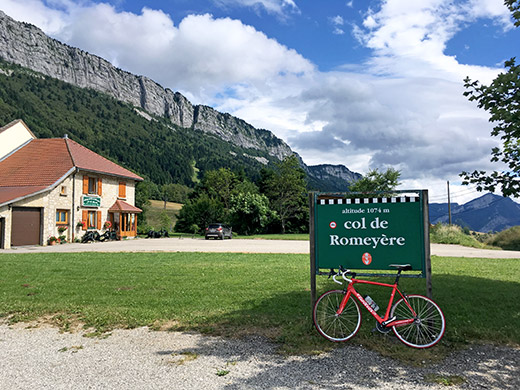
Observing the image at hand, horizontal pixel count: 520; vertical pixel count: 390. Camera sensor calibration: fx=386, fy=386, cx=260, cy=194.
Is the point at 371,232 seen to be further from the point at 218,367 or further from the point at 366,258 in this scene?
the point at 218,367

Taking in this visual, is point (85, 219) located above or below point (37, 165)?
below

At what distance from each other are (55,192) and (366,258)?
93.2 ft

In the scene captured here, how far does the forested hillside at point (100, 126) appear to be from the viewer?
136 meters

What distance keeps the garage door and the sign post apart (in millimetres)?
25852

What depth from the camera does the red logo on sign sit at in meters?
5.83

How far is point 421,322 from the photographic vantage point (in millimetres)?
5168

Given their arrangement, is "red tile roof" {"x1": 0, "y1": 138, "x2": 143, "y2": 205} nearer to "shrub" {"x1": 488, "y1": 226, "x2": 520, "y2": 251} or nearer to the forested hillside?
"shrub" {"x1": 488, "y1": 226, "x2": 520, "y2": 251}

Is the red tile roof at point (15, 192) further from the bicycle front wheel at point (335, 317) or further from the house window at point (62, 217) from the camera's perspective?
the bicycle front wheel at point (335, 317)

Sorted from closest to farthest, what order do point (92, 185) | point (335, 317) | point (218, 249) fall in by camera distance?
point (335, 317) → point (218, 249) → point (92, 185)

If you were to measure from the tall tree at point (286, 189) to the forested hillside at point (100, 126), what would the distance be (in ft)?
282

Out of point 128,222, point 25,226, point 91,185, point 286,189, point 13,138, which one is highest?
point 13,138

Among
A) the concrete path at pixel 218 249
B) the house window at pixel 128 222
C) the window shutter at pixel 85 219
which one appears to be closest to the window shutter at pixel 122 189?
the house window at pixel 128 222

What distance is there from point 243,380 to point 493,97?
6.92 meters

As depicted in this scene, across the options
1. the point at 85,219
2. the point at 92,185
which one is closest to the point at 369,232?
the point at 85,219
